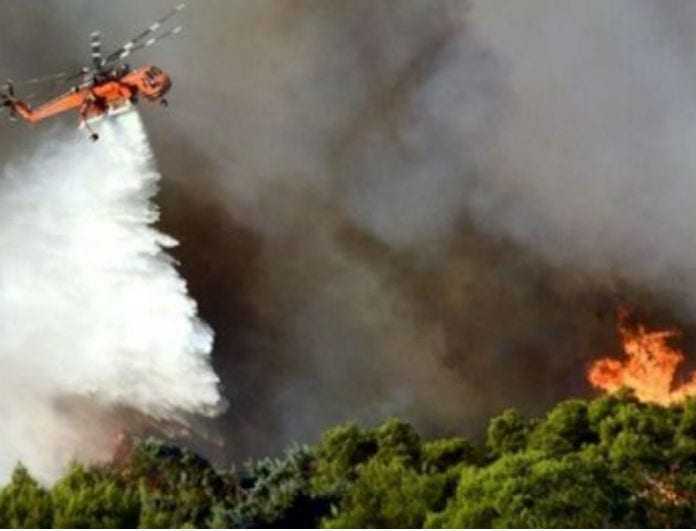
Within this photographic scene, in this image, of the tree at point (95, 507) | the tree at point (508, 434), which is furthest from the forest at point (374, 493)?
the tree at point (508, 434)

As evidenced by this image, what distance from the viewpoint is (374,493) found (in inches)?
2493

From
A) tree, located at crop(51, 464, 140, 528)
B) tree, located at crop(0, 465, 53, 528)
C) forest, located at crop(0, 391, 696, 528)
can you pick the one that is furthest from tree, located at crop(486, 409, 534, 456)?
tree, located at crop(0, 465, 53, 528)

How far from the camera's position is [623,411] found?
87812mm

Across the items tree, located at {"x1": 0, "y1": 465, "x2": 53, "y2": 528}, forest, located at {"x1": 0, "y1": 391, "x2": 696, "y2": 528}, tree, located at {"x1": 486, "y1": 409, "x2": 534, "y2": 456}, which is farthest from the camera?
tree, located at {"x1": 486, "y1": 409, "x2": 534, "y2": 456}

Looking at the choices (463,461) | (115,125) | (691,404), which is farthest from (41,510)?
(115,125)

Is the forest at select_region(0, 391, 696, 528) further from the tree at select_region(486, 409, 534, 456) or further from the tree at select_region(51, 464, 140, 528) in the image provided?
the tree at select_region(486, 409, 534, 456)

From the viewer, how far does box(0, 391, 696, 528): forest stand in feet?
188

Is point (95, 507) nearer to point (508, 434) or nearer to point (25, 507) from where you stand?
point (25, 507)

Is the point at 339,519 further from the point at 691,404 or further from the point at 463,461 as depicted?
the point at 691,404

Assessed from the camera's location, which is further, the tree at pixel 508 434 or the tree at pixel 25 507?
the tree at pixel 508 434

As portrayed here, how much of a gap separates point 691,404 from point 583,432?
29.0ft

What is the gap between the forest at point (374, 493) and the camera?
57.2 m

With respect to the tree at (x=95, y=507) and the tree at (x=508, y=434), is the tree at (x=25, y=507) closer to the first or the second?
the tree at (x=95, y=507)

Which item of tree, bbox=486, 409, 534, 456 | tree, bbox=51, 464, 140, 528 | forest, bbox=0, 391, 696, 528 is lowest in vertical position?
tree, bbox=51, 464, 140, 528
